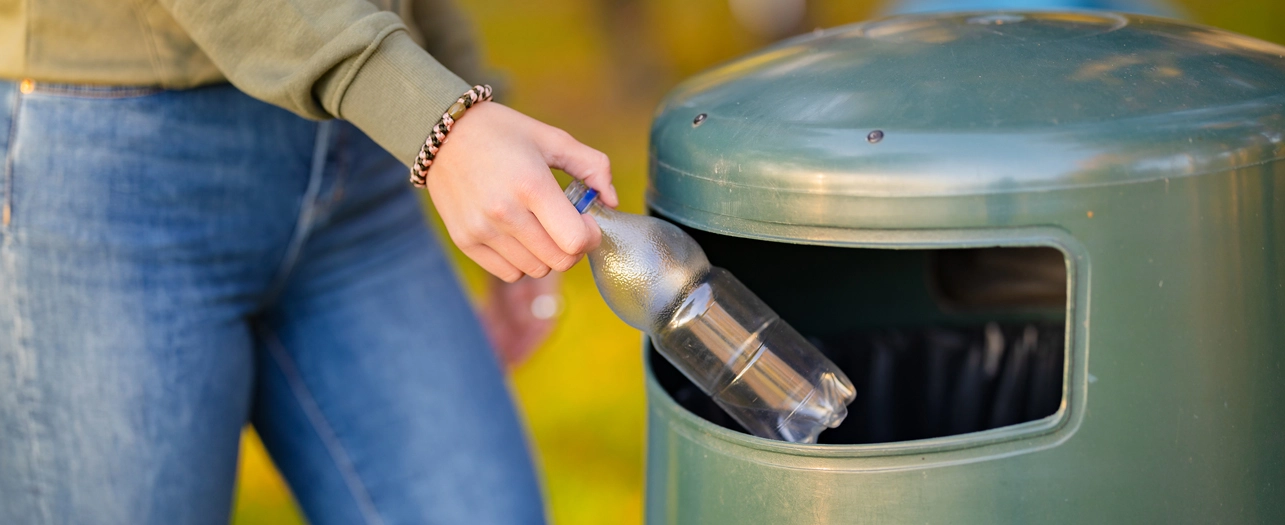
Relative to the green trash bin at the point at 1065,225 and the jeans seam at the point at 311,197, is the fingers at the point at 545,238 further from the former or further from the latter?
the jeans seam at the point at 311,197

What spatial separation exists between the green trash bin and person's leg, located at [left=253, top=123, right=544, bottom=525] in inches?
16.8

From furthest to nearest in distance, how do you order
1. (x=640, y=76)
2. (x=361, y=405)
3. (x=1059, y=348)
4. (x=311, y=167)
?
1. (x=640, y=76)
2. (x=1059, y=348)
3. (x=361, y=405)
4. (x=311, y=167)

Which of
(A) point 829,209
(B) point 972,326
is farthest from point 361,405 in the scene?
(B) point 972,326

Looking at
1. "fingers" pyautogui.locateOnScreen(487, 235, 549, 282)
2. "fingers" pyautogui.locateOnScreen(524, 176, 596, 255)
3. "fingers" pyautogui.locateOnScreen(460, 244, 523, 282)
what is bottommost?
"fingers" pyautogui.locateOnScreen(460, 244, 523, 282)

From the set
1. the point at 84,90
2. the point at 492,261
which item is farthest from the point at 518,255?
the point at 84,90

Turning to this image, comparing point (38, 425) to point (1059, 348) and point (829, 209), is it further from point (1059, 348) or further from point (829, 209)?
point (1059, 348)

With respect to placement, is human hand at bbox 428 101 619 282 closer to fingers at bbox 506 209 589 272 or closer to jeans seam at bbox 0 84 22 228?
fingers at bbox 506 209 589 272

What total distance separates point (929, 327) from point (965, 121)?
78 cm

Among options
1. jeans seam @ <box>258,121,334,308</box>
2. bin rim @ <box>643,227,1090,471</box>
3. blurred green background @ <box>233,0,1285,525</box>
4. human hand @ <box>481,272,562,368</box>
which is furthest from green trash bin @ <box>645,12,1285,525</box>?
blurred green background @ <box>233,0,1285,525</box>

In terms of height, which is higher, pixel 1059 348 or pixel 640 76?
pixel 1059 348

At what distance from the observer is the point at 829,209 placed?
0.87 meters

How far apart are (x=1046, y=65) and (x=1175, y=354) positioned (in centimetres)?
26

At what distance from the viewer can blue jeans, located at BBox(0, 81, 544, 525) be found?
1.05 meters

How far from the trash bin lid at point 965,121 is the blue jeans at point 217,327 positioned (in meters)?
0.44
